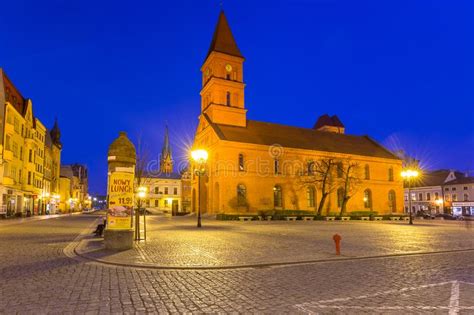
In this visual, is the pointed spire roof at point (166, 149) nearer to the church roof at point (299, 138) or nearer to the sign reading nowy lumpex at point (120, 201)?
the church roof at point (299, 138)

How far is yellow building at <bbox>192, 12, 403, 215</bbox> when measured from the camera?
51.1 meters

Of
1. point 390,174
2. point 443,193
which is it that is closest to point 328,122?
point 390,174

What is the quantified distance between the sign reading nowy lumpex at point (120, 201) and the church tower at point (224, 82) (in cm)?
A: 3955

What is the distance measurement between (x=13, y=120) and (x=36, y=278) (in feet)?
144

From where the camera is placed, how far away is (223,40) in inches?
2234

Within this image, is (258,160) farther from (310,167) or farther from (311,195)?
(311,195)

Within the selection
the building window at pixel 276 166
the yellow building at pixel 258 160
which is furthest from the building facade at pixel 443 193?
the building window at pixel 276 166

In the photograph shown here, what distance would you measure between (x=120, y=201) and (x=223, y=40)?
4658 cm

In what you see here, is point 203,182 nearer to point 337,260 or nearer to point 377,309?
point 337,260

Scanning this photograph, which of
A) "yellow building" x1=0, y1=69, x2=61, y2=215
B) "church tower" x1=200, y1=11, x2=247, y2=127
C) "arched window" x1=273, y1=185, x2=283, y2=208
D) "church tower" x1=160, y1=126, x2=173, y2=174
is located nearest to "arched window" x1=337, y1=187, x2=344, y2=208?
"arched window" x1=273, y1=185, x2=283, y2=208

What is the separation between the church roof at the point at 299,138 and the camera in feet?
176

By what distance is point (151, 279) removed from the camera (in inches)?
359

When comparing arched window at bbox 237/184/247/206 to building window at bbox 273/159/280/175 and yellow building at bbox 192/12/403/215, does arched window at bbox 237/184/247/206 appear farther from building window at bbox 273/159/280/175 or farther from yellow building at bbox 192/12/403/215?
building window at bbox 273/159/280/175

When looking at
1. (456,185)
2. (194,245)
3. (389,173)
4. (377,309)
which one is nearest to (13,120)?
(194,245)
